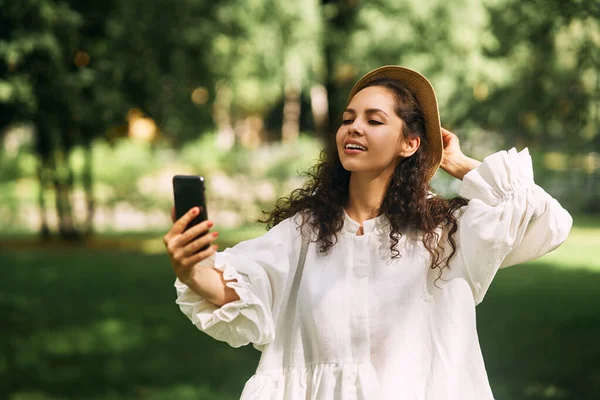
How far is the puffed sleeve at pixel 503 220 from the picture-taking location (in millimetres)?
2693

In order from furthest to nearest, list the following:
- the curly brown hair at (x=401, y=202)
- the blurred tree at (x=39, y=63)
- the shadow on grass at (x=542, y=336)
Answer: the blurred tree at (x=39, y=63) < the shadow on grass at (x=542, y=336) < the curly brown hair at (x=401, y=202)

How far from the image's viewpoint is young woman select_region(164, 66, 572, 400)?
2697 mm

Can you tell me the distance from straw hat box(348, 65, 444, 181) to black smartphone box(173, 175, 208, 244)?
79 centimetres

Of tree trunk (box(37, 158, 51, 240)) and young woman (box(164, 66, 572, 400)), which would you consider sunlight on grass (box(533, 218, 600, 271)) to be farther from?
young woman (box(164, 66, 572, 400))

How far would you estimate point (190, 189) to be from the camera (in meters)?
2.39

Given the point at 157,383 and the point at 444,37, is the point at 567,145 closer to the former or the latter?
the point at 157,383

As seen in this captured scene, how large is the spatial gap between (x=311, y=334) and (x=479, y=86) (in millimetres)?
15844

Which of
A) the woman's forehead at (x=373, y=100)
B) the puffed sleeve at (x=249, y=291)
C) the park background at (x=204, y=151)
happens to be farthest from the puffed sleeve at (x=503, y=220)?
the park background at (x=204, y=151)

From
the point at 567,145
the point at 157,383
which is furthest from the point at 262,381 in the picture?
the point at 567,145

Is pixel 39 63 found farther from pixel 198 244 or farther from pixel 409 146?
pixel 198 244

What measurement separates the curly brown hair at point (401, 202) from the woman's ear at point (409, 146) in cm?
2

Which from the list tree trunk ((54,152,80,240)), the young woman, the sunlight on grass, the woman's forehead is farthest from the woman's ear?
tree trunk ((54,152,80,240))

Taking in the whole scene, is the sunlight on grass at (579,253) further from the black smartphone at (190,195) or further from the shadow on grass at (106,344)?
the black smartphone at (190,195)

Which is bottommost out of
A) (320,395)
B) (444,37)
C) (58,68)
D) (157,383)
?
(157,383)
